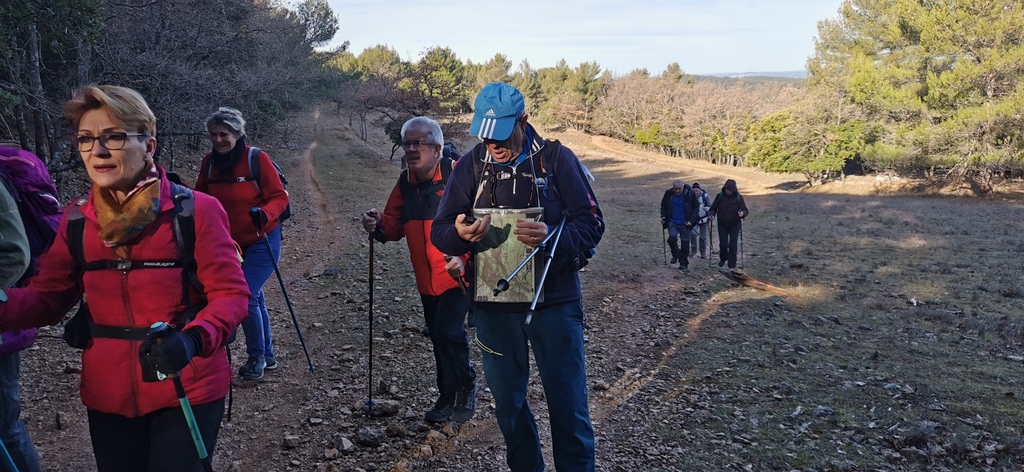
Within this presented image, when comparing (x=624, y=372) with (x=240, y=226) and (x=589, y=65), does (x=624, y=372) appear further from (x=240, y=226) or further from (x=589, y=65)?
(x=589, y=65)

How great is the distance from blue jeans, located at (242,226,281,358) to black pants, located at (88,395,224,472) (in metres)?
2.58

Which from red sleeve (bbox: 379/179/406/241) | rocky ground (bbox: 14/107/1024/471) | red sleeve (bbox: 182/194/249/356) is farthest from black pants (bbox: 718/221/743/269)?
red sleeve (bbox: 182/194/249/356)

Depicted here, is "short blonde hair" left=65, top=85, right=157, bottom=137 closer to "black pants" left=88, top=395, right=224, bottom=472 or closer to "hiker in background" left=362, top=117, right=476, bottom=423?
"black pants" left=88, top=395, right=224, bottom=472

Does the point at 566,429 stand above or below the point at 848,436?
above

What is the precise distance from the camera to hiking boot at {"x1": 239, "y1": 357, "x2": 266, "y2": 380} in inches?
225

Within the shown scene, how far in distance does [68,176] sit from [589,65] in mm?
69007

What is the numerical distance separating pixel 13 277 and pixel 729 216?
1305 centimetres

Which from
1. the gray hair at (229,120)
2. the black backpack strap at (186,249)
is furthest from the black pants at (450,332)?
the black backpack strap at (186,249)

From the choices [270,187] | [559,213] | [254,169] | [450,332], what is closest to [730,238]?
[450,332]

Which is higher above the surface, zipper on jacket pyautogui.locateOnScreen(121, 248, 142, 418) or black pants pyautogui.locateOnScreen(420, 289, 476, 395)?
zipper on jacket pyautogui.locateOnScreen(121, 248, 142, 418)

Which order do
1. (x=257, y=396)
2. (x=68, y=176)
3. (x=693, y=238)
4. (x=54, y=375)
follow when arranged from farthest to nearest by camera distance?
A: 1. (x=693, y=238)
2. (x=68, y=176)
3. (x=54, y=375)
4. (x=257, y=396)

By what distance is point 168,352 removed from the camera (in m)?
2.13

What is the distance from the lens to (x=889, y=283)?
12773 millimetres

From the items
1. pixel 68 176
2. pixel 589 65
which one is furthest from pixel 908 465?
pixel 589 65
